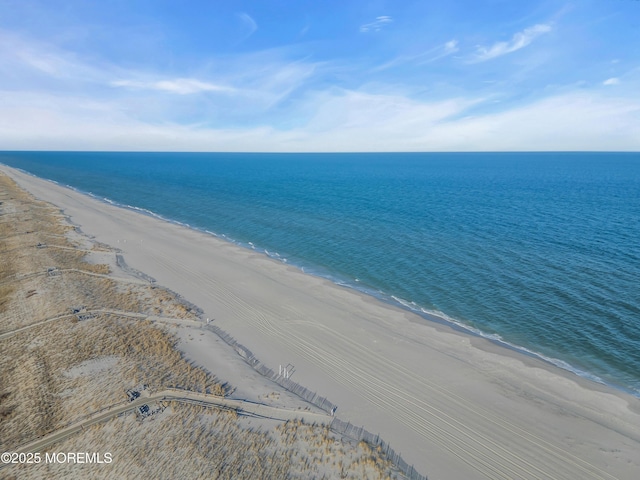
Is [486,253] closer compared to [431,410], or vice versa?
[431,410]

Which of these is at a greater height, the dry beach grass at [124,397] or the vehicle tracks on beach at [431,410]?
the dry beach grass at [124,397]

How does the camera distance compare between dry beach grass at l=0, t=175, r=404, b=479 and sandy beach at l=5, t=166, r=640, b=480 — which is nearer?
dry beach grass at l=0, t=175, r=404, b=479

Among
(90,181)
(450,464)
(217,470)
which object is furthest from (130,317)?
(90,181)

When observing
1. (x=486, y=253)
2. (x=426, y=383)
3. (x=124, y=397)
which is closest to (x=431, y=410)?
(x=426, y=383)

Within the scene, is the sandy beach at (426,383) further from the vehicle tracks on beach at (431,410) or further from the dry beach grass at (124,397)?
the dry beach grass at (124,397)

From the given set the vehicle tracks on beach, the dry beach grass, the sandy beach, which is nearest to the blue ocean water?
the sandy beach

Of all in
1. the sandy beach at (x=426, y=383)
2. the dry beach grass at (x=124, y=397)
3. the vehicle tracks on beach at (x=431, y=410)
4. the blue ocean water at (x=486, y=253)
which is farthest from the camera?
the blue ocean water at (x=486, y=253)

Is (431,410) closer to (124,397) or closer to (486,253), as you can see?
(124,397)

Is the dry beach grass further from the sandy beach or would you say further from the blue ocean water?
the blue ocean water

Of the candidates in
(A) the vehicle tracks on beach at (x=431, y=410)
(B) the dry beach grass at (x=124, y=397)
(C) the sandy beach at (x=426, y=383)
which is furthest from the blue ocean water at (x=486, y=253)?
(B) the dry beach grass at (x=124, y=397)
